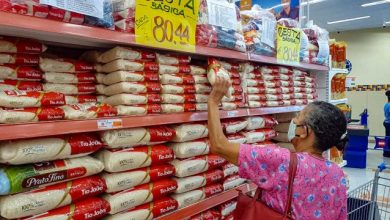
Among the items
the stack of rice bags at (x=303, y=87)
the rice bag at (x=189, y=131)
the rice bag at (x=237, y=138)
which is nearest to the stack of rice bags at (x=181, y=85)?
the rice bag at (x=189, y=131)

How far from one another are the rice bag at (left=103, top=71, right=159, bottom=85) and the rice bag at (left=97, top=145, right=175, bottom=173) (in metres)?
0.35

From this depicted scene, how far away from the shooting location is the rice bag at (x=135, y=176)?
63.4 inches

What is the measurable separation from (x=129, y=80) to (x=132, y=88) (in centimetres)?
4

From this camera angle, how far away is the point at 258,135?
2701 mm

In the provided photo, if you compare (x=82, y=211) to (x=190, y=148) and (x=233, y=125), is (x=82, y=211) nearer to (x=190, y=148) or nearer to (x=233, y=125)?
(x=190, y=148)

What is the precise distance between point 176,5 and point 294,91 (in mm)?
1806

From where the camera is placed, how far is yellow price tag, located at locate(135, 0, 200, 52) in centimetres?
162

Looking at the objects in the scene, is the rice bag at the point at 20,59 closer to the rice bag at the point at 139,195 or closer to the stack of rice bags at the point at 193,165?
the rice bag at the point at 139,195

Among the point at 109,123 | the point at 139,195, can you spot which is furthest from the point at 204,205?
the point at 109,123

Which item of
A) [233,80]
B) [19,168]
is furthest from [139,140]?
[233,80]

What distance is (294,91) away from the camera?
3238 millimetres

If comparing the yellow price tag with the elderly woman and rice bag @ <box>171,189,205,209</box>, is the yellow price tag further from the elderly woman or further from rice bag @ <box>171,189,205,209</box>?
rice bag @ <box>171,189,205,209</box>

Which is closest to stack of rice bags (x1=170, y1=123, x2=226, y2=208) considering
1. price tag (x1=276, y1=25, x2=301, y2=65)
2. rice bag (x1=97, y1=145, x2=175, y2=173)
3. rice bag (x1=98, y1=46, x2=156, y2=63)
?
rice bag (x1=97, y1=145, x2=175, y2=173)

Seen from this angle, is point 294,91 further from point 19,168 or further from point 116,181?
point 19,168
